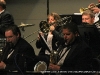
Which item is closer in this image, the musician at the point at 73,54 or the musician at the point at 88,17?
the musician at the point at 73,54

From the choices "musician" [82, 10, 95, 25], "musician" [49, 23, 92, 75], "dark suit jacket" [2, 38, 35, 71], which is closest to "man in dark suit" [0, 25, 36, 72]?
"dark suit jacket" [2, 38, 35, 71]

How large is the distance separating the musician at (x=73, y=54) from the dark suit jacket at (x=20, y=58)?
0.25 meters

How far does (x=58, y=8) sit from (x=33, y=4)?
711 millimetres

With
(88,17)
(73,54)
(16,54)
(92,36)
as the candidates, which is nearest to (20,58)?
(16,54)

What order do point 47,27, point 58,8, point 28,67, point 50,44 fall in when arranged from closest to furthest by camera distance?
1. point 28,67
2. point 50,44
3. point 47,27
4. point 58,8

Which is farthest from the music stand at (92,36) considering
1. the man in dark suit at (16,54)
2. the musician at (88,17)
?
the man in dark suit at (16,54)

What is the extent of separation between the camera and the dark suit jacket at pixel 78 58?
338cm

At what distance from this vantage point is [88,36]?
4301 millimetres

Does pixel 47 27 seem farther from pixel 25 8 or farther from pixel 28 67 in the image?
pixel 25 8

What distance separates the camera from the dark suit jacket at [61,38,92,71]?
338cm

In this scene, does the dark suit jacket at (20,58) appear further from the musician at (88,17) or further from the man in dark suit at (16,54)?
the musician at (88,17)

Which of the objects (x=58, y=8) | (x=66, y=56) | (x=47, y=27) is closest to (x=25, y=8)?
(x=58, y=8)

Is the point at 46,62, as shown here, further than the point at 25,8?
No

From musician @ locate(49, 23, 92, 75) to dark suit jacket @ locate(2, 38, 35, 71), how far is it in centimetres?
25
